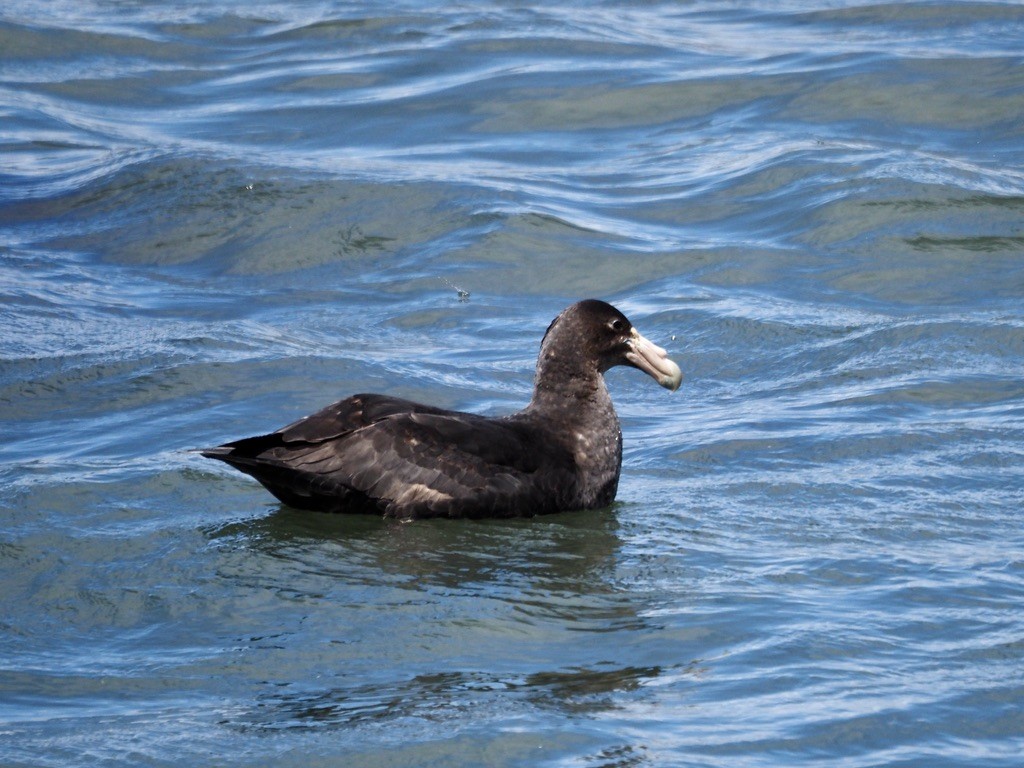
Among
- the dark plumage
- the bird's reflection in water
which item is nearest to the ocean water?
the bird's reflection in water

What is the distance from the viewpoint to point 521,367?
11242mm

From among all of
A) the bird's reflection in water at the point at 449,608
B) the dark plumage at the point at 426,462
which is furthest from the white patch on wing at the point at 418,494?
the bird's reflection in water at the point at 449,608

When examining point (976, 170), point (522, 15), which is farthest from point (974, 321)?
point (522, 15)

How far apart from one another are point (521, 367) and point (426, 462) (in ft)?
9.51

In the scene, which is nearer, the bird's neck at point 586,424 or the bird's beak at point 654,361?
the bird's neck at point 586,424

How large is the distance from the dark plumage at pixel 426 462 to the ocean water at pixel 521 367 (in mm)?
143

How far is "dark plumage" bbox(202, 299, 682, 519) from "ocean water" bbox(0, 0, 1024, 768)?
0.47 feet

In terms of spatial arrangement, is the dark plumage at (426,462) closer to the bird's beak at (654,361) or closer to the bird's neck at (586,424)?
the bird's neck at (586,424)

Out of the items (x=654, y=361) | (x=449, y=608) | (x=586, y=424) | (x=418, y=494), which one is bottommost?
(x=449, y=608)

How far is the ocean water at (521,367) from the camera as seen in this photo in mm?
6215

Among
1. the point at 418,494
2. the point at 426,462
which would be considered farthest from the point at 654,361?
the point at 418,494

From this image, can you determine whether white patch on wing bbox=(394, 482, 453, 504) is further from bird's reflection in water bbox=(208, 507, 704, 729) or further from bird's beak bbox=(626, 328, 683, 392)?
bird's beak bbox=(626, 328, 683, 392)

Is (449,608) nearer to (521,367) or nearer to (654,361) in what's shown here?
(654,361)

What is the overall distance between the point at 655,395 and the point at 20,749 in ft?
19.6
